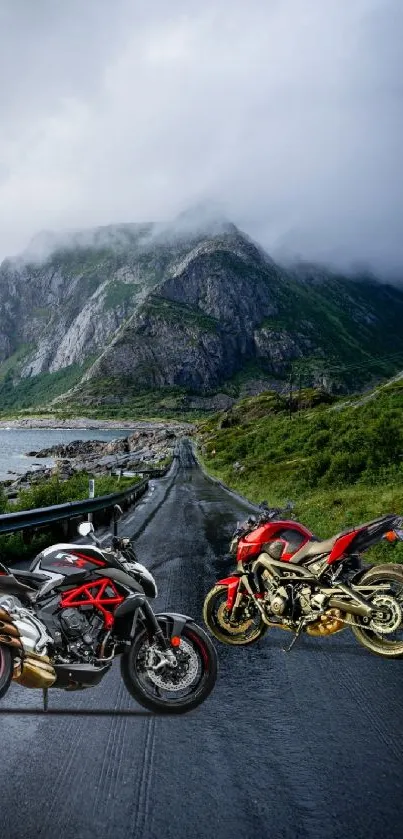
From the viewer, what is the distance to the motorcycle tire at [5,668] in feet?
12.7

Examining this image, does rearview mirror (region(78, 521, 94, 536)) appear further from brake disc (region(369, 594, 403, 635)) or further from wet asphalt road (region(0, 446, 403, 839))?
brake disc (region(369, 594, 403, 635))

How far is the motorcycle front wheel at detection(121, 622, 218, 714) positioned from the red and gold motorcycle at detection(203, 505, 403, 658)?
1107mm

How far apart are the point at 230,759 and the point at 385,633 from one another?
203 cm

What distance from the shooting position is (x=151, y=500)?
2930 centimetres

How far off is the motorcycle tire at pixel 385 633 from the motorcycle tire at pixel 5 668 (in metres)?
3.06

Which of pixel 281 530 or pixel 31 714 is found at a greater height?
pixel 281 530

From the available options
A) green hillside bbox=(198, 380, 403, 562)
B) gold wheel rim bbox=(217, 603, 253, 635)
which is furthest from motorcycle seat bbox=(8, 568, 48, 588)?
green hillside bbox=(198, 380, 403, 562)

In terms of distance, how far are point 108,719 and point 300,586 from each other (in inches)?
82.6

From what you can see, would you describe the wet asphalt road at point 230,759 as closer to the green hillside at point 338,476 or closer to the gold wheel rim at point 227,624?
the gold wheel rim at point 227,624

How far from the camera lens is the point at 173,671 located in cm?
419

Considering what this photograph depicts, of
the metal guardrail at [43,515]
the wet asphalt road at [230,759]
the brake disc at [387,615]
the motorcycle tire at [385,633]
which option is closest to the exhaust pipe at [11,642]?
the wet asphalt road at [230,759]

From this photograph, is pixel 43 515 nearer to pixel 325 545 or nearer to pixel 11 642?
pixel 11 642

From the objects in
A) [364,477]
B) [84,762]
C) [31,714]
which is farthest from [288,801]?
[364,477]

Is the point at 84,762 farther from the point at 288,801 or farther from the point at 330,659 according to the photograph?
the point at 330,659
